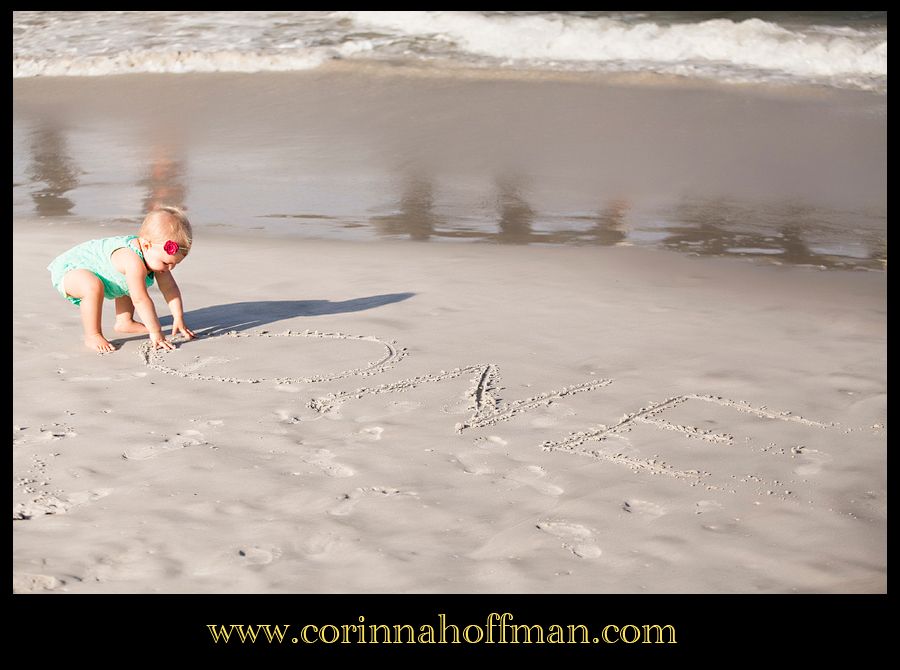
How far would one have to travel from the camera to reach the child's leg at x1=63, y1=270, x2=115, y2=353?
420 centimetres

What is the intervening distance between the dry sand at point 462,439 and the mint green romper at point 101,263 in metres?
0.24

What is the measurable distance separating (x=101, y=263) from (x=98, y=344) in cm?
41

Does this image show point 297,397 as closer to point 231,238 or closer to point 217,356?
point 217,356

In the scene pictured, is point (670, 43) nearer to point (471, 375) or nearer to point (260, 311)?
point (260, 311)

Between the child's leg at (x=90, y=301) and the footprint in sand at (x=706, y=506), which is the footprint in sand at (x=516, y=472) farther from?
the child's leg at (x=90, y=301)

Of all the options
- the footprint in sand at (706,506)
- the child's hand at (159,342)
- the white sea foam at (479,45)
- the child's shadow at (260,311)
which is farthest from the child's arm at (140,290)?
Result: the white sea foam at (479,45)

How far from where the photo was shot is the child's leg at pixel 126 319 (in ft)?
14.5

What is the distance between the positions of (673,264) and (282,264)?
2.21 metres

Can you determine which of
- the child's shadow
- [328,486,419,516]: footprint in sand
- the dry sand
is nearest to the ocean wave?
the dry sand

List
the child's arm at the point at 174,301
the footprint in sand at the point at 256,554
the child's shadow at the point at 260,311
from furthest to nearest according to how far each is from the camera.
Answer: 1. the child's shadow at the point at 260,311
2. the child's arm at the point at 174,301
3. the footprint in sand at the point at 256,554

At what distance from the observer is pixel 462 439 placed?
10.7 ft

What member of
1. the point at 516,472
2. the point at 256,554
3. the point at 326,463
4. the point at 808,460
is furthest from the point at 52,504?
the point at 808,460

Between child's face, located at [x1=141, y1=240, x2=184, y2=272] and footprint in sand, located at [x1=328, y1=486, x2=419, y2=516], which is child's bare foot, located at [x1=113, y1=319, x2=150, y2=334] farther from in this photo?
footprint in sand, located at [x1=328, y1=486, x2=419, y2=516]

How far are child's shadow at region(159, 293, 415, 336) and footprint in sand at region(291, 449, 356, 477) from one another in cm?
148
